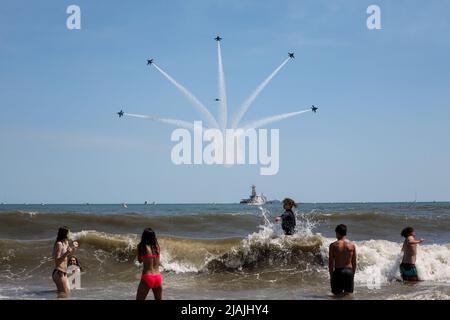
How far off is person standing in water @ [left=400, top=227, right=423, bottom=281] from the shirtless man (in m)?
3.61

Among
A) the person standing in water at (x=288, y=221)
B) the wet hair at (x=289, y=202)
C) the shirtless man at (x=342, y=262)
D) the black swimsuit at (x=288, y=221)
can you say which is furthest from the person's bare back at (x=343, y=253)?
the black swimsuit at (x=288, y=221)

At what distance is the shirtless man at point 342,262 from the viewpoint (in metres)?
10.6

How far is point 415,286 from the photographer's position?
13.1 meters

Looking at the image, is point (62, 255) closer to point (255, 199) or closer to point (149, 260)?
point (149, 260)

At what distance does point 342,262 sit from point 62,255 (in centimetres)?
606

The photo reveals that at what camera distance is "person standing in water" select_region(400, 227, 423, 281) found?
13.7 metres

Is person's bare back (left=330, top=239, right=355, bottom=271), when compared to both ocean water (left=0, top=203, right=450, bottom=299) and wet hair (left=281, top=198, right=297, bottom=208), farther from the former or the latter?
wet hair (left=281, top=198, right=297, bottom=208)

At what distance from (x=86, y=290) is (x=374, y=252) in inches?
353

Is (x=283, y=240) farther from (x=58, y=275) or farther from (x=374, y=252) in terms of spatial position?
(x=58, y=275)

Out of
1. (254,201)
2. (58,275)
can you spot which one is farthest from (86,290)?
(254,201)

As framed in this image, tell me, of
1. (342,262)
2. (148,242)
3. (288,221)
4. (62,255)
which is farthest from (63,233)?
(288,221)

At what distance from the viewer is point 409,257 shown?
13734 mm
